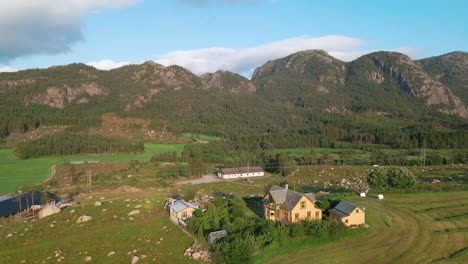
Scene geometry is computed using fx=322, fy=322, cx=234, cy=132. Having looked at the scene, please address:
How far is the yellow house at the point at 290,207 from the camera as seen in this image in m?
32.0

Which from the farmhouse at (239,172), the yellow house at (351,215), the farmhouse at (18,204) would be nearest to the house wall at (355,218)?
the yellow house at (351,215)

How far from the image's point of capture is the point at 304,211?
106ft

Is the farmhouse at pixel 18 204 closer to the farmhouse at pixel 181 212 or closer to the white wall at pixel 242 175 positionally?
the farmhouse at pixel 181 212

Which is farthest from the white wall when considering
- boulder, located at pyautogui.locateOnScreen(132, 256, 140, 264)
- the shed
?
boulder, located at pyautogui.locateOnScreen(132, 256, 140, 264)

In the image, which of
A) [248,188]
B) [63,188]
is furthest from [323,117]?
[63,188]

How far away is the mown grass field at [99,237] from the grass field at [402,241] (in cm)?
1003

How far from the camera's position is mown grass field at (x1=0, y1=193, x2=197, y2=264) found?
27.4m

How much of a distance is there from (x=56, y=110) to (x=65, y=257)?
136m

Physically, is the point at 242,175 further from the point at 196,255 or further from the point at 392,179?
the point at 196,255

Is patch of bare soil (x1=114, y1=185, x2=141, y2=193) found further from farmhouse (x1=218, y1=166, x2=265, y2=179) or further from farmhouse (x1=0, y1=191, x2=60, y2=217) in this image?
farmhouse (x1=218, y1=166, x2=265, y2=179)

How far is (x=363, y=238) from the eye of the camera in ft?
95.1

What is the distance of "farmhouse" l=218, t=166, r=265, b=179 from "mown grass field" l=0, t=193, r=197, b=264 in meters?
34.1

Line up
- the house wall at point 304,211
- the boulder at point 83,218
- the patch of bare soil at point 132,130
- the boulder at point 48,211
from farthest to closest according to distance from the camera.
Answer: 1. the patch of bare soil at point 132,130
2. the boulder at point 48,211
3. the boulder at point 83,218
4. the house wall at point 304,211

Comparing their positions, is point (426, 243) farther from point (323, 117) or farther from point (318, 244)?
point (323, 117)
